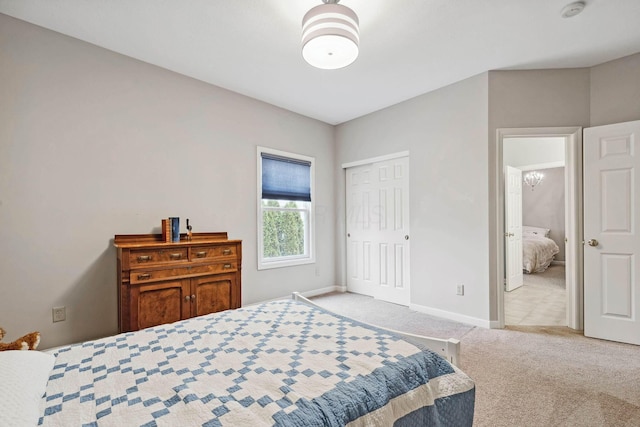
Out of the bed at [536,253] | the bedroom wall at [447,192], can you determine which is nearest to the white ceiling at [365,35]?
the bedroom wall at [447,192]

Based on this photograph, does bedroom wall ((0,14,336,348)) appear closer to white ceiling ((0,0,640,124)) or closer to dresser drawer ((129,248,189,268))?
white ceiling ((0,0,640,124))

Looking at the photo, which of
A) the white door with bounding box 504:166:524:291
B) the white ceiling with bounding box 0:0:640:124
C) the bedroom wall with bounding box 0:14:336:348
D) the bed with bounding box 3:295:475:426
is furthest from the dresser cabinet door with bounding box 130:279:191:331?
the white door with bounding box 504:166:524:291

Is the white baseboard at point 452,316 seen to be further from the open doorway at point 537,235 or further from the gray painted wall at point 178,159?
the open doorway at point 537,235

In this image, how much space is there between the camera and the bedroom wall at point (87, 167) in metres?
2.28

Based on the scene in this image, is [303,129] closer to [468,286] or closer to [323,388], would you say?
[468,286]

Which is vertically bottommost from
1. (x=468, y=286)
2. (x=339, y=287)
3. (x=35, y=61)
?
(x=339, y=287)

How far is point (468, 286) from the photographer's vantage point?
3.26 metres

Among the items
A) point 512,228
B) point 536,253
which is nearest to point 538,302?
point 512,228

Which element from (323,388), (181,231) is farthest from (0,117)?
(323,388)

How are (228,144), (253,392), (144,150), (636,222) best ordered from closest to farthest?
(253,392) < (636,222) < (144,150) < (228,144)

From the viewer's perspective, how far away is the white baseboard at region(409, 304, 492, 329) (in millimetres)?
3109

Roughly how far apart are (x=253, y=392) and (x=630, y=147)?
376 cm

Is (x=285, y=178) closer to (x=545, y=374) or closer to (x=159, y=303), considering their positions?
(x=159, y=303)

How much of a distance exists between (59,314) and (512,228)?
569cm
